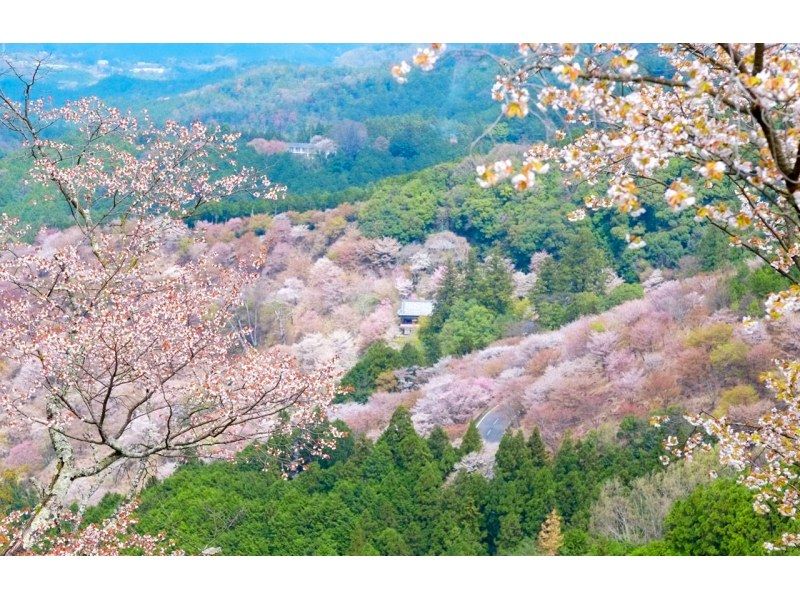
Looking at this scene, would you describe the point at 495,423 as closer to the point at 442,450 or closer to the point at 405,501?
the point at 442,450

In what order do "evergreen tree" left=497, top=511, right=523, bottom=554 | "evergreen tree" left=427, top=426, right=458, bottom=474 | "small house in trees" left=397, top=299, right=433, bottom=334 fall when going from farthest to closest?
"small house in trees" left=397, top=299, right=433, bottom=334
"evergreen tree" left=427, top=426, right=458, bottom=474
"evergreen tree" left=497, top=511, right=523, bottom=554

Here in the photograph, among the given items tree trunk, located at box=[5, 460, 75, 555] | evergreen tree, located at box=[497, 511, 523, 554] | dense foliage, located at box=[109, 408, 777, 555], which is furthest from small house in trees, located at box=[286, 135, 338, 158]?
tree trunk, located at box=[5, 460, 75, 555]

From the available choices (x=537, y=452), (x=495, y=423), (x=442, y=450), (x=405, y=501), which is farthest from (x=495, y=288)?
(x=405, y=501)

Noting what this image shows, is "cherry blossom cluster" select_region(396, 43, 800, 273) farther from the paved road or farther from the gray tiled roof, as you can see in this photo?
the gray tiled roof

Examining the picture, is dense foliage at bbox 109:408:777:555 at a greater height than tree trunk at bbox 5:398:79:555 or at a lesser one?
lesser

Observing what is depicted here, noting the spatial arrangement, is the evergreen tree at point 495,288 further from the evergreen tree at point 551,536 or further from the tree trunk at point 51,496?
the tree trunk at point 51,496

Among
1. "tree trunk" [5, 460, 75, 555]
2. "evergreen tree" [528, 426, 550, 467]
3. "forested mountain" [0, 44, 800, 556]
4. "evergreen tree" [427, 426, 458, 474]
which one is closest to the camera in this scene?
"forested mountain" [0, 44, 800, 556]

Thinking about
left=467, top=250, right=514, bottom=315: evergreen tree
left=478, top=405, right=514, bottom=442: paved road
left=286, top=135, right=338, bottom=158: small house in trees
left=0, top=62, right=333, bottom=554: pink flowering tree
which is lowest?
left=478, top=405, right=514, bottom=442: paved road

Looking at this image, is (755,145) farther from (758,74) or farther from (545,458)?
(545,458)
